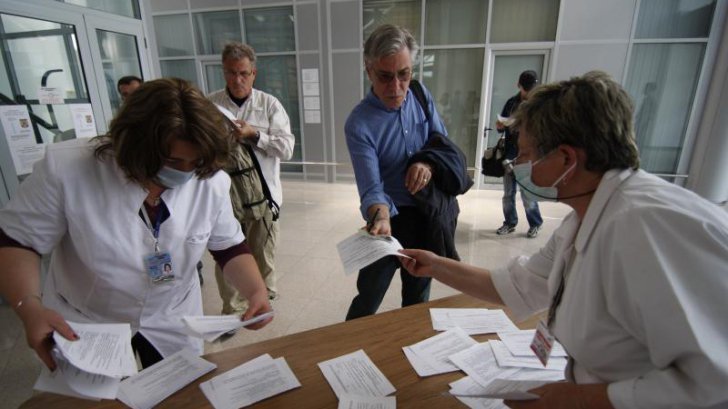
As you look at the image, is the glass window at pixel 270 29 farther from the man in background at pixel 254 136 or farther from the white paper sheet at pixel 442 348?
the white paper sheet at pixel 442 348

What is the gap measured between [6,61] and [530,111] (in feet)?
11.1

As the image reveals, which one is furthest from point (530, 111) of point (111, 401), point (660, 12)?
point (660, 12)

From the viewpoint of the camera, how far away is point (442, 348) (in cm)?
113

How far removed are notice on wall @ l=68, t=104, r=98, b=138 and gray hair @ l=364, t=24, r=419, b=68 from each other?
2746 mm

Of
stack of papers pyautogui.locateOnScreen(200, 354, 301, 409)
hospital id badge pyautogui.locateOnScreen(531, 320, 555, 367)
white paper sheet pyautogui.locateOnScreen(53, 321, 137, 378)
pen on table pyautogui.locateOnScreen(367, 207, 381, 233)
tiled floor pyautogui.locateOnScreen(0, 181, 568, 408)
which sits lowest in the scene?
tiled floor pyautogui.locateOnScreen(0, 181, 568, 408)

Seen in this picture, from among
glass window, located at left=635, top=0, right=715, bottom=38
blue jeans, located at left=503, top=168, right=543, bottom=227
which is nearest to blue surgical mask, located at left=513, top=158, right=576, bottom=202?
blue jeans, located at left=503, top=168, right=543, bottom=227

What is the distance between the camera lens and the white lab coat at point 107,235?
98 centimetres

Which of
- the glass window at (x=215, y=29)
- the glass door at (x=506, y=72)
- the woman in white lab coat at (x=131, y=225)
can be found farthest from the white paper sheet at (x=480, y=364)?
the glass window at (x=215, y=29)

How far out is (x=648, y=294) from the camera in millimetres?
639

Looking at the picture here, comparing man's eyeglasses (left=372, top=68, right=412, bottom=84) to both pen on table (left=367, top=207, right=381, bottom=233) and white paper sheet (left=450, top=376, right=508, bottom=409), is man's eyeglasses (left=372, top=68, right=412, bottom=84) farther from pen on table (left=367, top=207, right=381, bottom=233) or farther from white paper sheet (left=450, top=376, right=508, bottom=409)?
white paper sheet (left=450, top=376, right=508, bottom=409)

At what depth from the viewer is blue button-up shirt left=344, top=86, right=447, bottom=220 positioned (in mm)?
1603

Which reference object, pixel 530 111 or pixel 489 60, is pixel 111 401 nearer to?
pixel 530 111

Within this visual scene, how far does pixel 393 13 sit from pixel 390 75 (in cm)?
504

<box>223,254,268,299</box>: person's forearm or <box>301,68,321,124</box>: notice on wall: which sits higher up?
<box>301,68,321,124</box>: notice on wall
